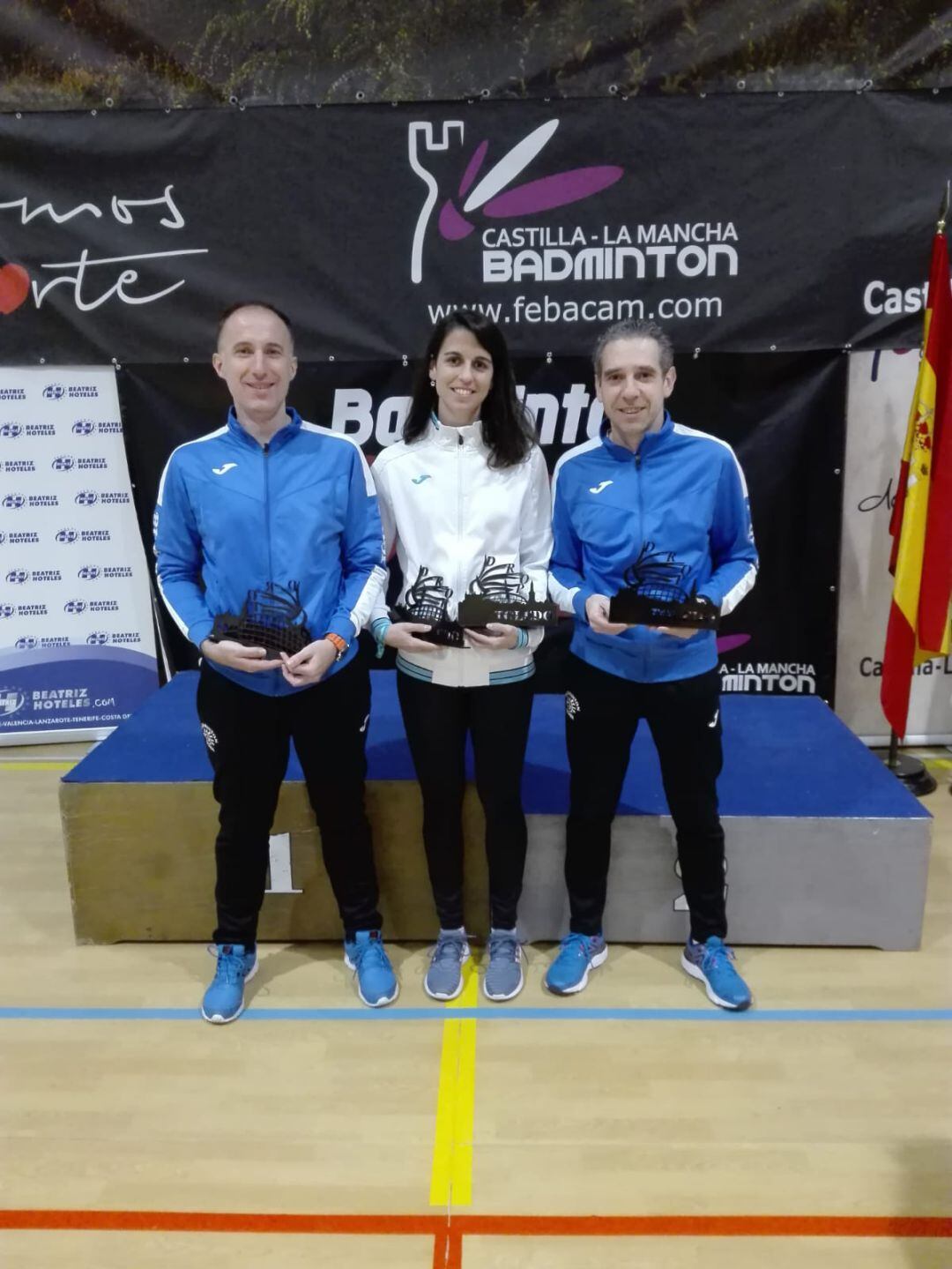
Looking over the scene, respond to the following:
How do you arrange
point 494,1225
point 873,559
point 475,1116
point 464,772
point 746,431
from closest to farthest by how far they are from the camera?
1. point 494,1225
2. point 475,1116
3. point 464,772
4. point 746,431
5. point 873,559

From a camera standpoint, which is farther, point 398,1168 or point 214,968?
point 214,968

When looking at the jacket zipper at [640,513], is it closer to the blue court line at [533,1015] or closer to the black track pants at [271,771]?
the black track pants at [271,771]

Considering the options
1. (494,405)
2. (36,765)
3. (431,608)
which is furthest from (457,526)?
(36,765)

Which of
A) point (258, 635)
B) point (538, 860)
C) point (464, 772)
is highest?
point (258, 635)

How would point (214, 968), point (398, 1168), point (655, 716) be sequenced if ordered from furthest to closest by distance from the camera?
point (214, 968) < point (655, 716) < point (398, 1168)

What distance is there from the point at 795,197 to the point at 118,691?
3584 millimetres

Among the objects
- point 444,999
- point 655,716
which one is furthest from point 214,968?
point 655,716

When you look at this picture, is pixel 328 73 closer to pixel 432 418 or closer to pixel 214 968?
pixel 432 418

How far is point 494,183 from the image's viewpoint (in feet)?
12.0

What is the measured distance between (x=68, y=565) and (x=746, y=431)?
3.02m

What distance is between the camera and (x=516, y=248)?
368 centimetres

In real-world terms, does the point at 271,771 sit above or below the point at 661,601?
below

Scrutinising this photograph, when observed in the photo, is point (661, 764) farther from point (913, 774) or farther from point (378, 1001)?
point (913, 774)

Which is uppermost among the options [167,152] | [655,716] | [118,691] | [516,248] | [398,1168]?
[167,152]
